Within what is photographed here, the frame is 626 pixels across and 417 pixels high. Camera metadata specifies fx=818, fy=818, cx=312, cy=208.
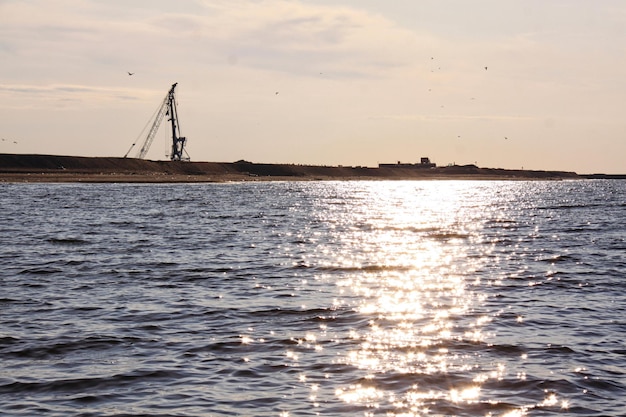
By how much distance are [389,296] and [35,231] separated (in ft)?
88.8

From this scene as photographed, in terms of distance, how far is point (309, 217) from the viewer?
213 feet

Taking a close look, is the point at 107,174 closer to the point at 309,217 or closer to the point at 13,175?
the point at 13,175

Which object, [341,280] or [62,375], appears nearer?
[62,375]

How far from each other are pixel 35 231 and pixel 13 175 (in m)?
117

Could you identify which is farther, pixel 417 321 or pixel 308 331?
pixel 417 321

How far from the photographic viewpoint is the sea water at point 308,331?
12.5 m

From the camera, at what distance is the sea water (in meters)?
12.5

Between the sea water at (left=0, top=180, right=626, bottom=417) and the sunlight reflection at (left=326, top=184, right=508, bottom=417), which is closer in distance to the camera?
the sea water at (left=0, top=180, right=626, bottom=417)

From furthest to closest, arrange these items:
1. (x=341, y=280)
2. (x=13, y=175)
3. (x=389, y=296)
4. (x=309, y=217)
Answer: (x=13, y=175) → (x=309, y=217) → (x=341, y=280) → (x=389, y=296)

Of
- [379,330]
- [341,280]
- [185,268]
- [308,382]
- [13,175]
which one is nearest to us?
[308,382]

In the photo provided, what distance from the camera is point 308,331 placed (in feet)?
56.5

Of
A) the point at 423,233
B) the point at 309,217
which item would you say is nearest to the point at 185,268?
the point at 423,233

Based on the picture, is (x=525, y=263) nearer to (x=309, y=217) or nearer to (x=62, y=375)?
(x=62, y=375)

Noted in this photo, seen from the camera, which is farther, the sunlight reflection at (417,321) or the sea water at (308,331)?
the sunlight reflection at (417,321)
